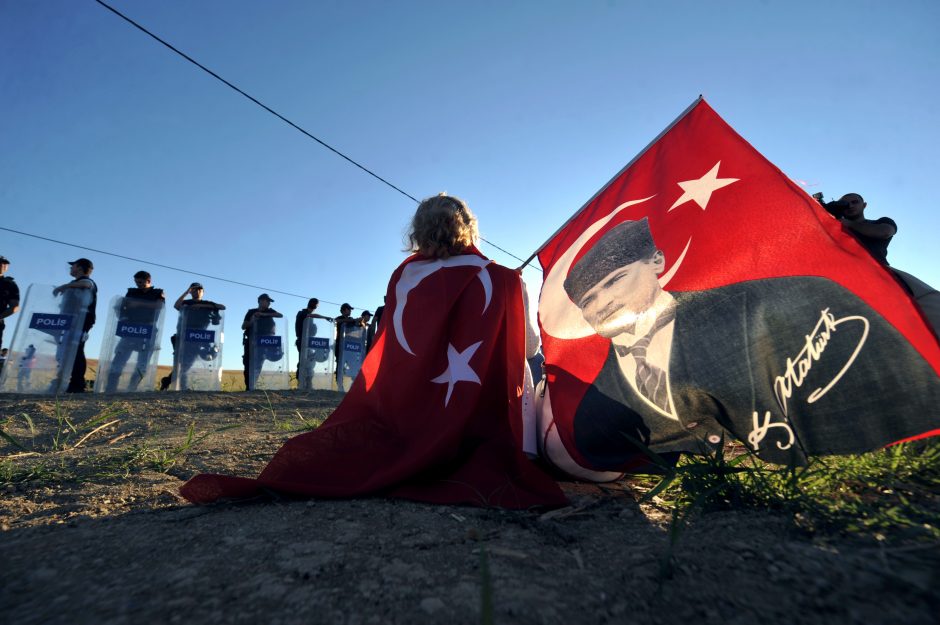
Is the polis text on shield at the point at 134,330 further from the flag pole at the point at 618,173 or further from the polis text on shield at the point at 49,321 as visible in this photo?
the flag pole at the point at 618,173

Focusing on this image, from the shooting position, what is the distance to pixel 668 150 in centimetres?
267

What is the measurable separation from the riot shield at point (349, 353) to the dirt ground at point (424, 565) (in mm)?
8681

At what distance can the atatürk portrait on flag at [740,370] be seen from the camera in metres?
1.81

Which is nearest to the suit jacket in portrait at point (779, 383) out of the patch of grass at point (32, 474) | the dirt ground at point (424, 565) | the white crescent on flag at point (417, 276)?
the dirt ground at point (424, 565)

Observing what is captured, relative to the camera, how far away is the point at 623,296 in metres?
2.46

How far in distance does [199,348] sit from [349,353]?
127 inches

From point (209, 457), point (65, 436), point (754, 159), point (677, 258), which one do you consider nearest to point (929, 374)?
point (677, 258)

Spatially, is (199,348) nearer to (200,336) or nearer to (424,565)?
(200,336)

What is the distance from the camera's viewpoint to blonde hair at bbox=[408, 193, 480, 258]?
296cm

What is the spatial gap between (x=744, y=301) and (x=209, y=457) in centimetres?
298

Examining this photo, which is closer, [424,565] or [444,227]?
[424,565]

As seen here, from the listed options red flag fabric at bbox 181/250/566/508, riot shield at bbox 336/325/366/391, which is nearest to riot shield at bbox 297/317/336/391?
riot shield at bbox 336/325/366/391

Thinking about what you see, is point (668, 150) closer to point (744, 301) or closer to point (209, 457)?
point (744, 301)

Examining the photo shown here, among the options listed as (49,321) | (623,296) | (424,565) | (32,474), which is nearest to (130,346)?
(49,321)
